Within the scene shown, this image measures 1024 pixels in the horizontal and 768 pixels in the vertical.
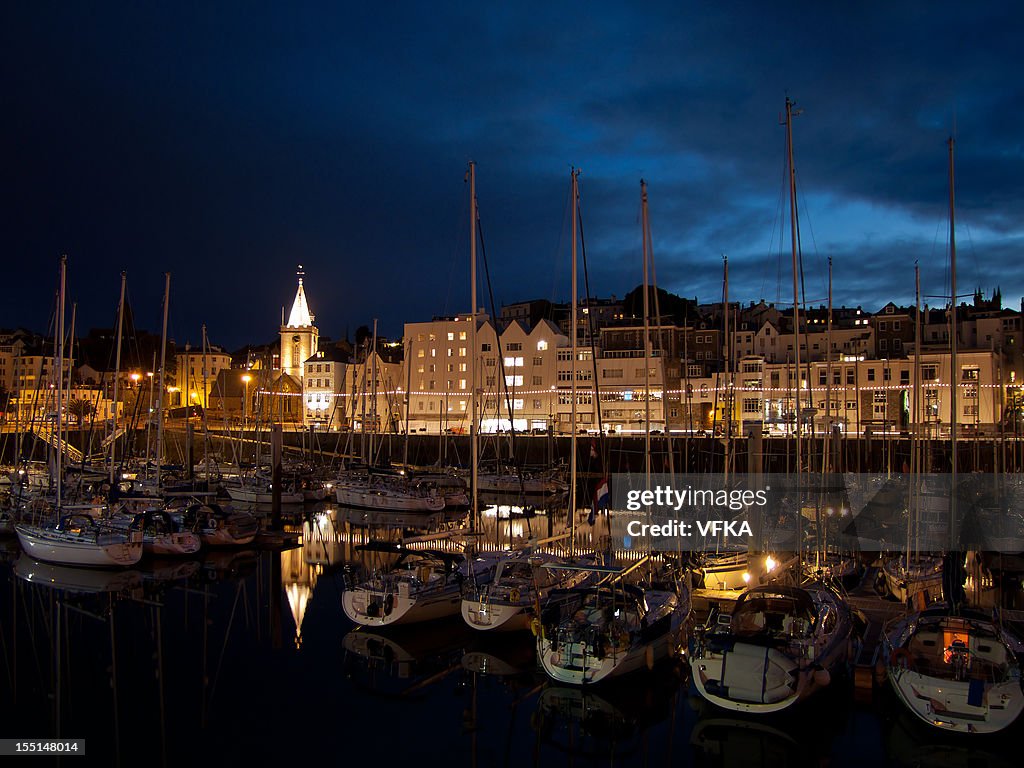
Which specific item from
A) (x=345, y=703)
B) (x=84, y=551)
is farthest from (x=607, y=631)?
(x=84, y=551)

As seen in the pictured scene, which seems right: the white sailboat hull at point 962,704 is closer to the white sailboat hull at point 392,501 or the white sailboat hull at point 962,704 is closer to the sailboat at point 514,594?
the sailboat at point 514,594

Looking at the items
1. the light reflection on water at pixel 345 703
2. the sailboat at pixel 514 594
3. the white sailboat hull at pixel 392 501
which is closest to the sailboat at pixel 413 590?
the light reflection on water at pixel 345 703

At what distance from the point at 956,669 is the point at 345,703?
11.1 metres

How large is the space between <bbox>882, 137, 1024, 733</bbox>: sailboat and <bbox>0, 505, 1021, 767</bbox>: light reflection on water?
0.71 metres

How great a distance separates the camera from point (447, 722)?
48.1ft

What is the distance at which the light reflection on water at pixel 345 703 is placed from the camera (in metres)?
13.3

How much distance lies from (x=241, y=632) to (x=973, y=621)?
54.6 ft

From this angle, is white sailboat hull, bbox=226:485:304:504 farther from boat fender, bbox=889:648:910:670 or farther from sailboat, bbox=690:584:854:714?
boat fender, bbox=889:648:910:670

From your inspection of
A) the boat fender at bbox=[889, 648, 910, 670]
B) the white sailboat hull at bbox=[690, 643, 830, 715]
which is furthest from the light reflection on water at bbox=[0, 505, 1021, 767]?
the boat fender at bbox=[889, 648, 910, 670]

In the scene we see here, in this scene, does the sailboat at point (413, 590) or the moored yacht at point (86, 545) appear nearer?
the sailboat at point (413, 590)

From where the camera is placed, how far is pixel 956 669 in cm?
1334

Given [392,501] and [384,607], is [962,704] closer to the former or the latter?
[384,607]

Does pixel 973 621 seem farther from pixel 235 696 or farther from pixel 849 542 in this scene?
pixel 849 542

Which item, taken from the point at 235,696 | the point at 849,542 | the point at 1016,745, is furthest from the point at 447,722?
the point at 849,542
